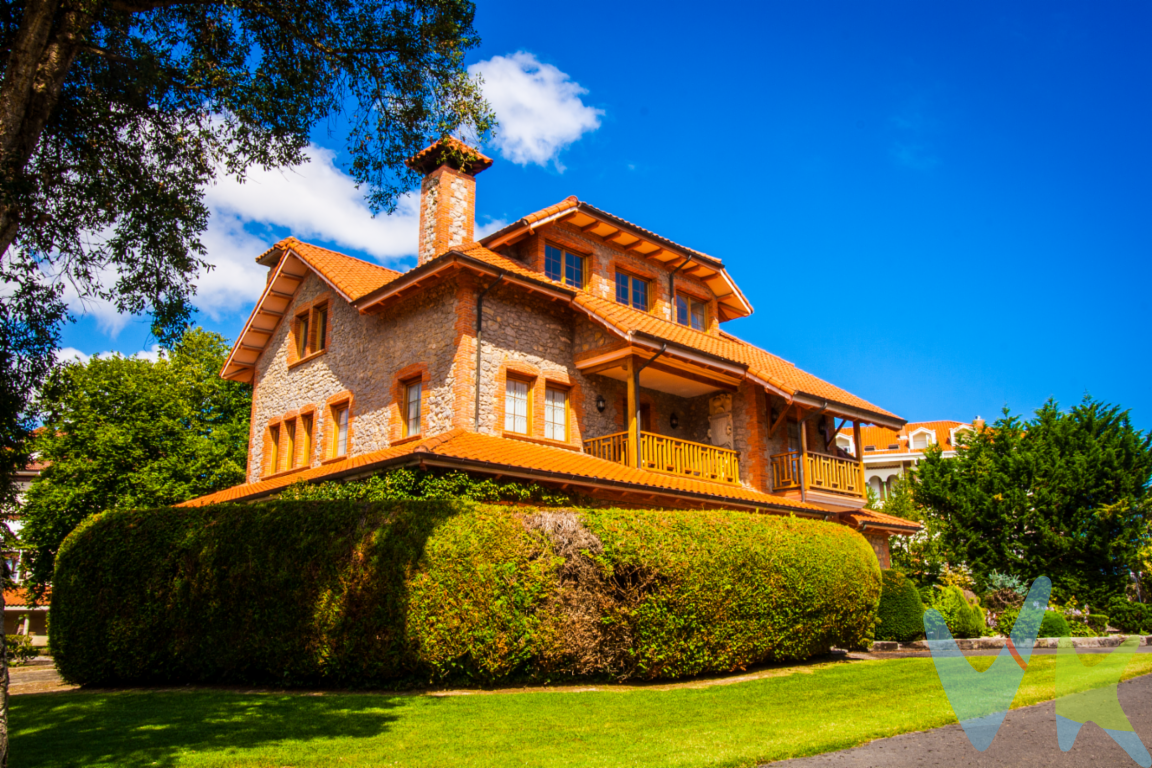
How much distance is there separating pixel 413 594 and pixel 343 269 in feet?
46.9

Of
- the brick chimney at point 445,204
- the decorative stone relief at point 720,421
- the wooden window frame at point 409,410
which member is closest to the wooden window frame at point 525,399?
the wooden window frame at point 409,410

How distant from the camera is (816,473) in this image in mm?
21844

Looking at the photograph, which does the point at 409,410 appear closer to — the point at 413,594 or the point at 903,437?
the point at 413,594

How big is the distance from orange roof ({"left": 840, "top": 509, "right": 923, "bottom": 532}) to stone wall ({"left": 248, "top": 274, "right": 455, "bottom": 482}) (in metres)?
11.8

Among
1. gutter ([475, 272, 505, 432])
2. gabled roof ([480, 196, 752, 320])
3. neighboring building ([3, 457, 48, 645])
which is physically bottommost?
neighboring building ([3, 457, 48, 645])

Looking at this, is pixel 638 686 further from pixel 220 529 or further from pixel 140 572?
pixel 140 572

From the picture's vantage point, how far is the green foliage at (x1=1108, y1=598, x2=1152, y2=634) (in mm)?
25875

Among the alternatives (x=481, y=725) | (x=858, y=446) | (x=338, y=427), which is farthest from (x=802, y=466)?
(x=481, y=725)

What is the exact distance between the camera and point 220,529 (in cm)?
1246

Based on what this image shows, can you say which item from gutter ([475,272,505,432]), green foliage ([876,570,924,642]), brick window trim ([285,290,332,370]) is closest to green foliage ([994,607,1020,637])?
green foliage ([876,570,924,642])

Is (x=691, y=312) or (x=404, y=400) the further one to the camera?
(x=691, y=312)

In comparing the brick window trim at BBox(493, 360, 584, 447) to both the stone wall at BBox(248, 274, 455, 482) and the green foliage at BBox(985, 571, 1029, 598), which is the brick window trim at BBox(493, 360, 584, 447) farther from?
the green foliage at BBox(985, 571, 1029, 598)

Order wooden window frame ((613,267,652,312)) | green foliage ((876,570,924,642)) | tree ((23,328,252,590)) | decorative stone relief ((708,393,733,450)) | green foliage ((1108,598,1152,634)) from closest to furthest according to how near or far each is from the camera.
→ 1. green foliage ((876,570,924,642))
2. decorative stone relief ((708,393,733,450))
3. wooden window frame ((613,267,652,312))
4. green foliage ((1108,598,1152,634))
5. tree ((23,328,252,590))

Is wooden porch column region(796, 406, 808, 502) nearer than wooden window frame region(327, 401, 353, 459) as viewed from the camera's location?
No
